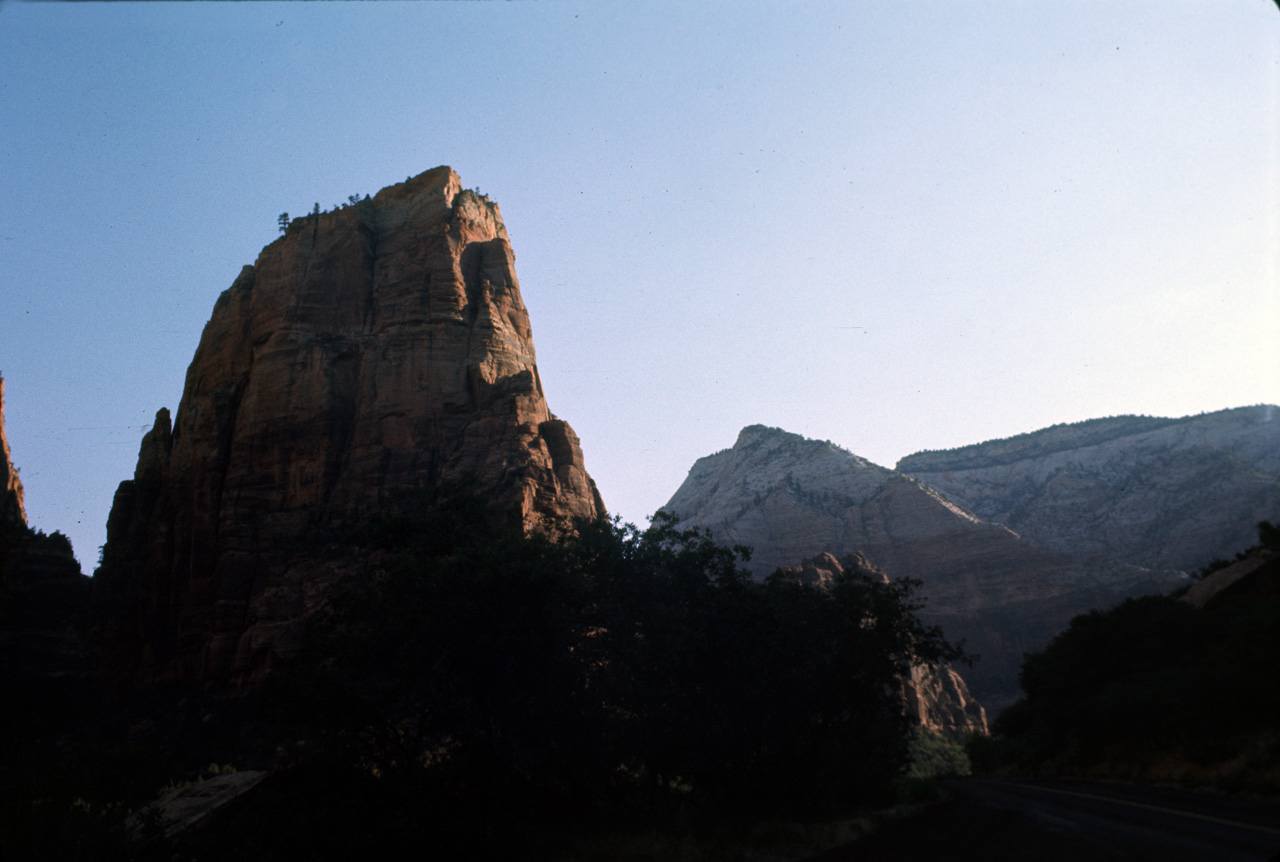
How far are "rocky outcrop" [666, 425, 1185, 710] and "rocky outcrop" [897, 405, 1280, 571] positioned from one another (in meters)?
10.2

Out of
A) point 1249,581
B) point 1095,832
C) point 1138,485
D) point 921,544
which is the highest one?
point 1138,485

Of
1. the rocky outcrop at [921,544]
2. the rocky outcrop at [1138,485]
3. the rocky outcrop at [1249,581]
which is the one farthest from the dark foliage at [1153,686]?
the rocky outcrop at [1138,485]

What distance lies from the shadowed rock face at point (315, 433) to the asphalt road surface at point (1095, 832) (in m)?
27.2

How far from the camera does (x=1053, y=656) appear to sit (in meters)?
40.9

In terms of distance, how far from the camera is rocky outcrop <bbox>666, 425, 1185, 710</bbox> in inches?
4028

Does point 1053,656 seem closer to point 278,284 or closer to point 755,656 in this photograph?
point 755,656

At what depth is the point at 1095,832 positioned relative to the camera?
12297mm

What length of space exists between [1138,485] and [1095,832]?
13297 cm

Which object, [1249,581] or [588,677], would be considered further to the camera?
[1249,581]

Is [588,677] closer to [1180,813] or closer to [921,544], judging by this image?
[1180,813]

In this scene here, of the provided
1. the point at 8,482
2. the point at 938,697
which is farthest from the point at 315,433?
the point at 938,697

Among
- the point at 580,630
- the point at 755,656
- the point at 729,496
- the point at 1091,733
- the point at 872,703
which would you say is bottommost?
the point at 1091,733

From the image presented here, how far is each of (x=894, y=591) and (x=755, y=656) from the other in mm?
5729

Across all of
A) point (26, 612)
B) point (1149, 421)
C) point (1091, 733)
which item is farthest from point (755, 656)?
point (1149, 421)
